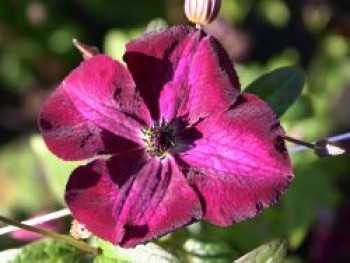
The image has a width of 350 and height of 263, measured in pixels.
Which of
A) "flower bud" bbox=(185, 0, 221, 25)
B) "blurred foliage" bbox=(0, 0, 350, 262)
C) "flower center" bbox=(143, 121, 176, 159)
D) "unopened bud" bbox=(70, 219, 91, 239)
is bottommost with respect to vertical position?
"blurred foliage" bbox=(0, 0, 350, 262)

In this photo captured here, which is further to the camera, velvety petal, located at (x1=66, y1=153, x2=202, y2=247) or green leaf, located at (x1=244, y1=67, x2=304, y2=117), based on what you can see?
green leaf, located at (x1=244, y1=67, x2=304, y2=117)

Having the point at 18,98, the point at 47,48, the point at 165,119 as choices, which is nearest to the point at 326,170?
the point at 165,119

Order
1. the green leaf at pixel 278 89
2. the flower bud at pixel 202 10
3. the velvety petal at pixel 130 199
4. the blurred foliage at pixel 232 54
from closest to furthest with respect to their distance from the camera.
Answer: the velvety petal at pixel 130 199
the flower bud at pixel 202 10
the green leaf at pixel 278 89
the blurred foliage at pixel 232 54

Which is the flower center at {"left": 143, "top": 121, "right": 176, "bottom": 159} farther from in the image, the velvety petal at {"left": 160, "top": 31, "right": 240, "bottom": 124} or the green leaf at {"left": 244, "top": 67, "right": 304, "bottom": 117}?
the green leaf at {"left": 244, "top": 67, "right": 304, "bottom": 117}

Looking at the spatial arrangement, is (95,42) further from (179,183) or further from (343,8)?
(179,183)

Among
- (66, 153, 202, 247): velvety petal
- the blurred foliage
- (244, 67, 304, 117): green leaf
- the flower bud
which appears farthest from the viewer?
the blurred foliage

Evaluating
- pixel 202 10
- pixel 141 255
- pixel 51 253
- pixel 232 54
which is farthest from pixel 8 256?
pixel 232 54

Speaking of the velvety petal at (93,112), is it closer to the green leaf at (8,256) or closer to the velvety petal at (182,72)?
the velvety petal at (182,72)

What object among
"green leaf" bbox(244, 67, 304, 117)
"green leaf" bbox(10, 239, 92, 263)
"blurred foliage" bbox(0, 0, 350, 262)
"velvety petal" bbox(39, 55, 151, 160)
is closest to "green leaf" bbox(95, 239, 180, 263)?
"green leaf" bbox(10, 239, 92, 263)

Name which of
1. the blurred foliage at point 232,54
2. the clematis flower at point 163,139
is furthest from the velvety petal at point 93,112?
the blurred foliage at point 232,54
